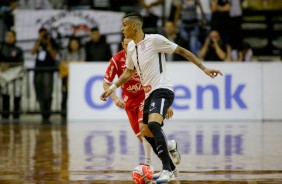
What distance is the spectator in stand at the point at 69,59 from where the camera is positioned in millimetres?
22375

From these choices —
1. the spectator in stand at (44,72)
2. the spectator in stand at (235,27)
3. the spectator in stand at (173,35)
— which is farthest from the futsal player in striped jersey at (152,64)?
the spectator in stand at (235,27)

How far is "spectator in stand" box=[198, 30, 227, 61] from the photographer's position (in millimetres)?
22203

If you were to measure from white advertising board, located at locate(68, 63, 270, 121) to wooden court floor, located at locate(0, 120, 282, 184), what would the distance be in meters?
0.65

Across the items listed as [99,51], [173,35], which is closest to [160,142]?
[173,35]

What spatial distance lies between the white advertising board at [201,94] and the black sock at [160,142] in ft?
38.7

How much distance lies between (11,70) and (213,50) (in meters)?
5.87

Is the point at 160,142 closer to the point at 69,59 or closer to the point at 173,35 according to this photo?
the point at 173,35

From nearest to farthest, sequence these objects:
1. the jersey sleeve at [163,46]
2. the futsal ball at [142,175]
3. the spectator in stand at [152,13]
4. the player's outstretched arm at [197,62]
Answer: the player's outstretched arm at [197,62] → the futsal ball at [142,175] → the jersey sleeve at [163,46] → the spectator in stand at [152,13]

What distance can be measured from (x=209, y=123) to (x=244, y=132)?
9.37ft

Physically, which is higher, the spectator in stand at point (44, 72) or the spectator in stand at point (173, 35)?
the spectator in stand at point (173, 35)

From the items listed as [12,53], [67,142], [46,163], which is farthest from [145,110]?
[12,53]

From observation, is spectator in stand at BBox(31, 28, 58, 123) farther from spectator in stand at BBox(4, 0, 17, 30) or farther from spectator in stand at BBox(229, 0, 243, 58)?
spectator in stand at BBox(229, 0, 243, 58)

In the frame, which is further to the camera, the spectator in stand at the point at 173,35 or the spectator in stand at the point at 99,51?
the spectator in stand at the point at 99,51

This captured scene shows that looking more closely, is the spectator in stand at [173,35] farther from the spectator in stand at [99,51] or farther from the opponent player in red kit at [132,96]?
the opponent player in red kit at [132,96]
